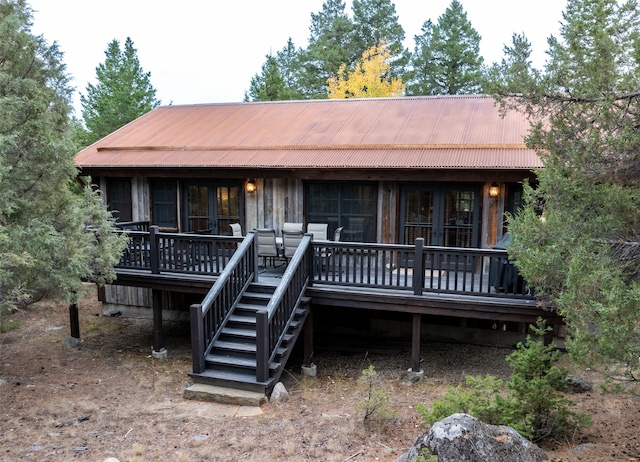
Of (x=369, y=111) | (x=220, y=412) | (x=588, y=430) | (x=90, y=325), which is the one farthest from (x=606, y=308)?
(x=90, y=325)

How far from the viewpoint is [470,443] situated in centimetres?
383

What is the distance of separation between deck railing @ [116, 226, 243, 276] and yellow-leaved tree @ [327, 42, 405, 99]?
632 inches

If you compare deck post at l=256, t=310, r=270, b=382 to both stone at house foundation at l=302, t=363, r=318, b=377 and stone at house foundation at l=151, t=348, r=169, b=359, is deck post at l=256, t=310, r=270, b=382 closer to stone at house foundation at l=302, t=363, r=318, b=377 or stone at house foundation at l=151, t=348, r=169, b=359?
stone at house foundation at l=302, t=363, r=318, b=377

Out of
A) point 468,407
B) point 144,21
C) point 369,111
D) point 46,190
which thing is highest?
point 144,21

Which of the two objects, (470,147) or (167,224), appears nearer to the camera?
(470,147)

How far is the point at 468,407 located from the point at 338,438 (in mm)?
1458

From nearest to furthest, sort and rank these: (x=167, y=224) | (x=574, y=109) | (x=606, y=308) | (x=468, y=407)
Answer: (x=606, y=308) < (x=574, y=109) < (x=468, y=407) < (x=167, y=224)

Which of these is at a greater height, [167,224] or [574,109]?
[574,109]

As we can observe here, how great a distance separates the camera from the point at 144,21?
3588cm

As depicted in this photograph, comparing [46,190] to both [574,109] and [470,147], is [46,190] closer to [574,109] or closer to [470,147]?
[574,109]

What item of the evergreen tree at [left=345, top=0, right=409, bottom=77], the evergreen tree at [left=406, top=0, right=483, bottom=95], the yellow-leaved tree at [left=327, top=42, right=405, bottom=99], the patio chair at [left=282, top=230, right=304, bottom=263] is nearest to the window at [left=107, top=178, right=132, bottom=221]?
the patio chair at [left=282, top=230, right=304, bottom=263]

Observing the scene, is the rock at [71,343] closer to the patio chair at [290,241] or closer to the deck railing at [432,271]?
the patio chair at [290,241]

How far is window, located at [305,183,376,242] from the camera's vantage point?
32.0ft

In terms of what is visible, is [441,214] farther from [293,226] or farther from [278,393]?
[278,393]
